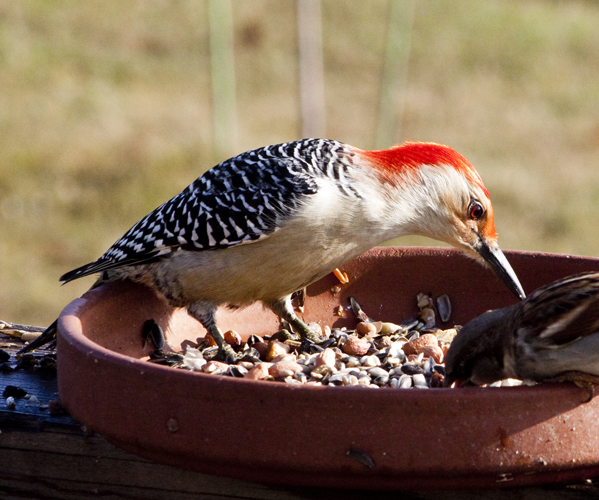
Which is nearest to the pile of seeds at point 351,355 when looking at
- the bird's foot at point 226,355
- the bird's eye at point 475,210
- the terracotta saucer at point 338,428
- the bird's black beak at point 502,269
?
the bird's foot at point 226,355

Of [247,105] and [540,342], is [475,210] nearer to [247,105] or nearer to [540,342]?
[540,342]

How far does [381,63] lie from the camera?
15.1m

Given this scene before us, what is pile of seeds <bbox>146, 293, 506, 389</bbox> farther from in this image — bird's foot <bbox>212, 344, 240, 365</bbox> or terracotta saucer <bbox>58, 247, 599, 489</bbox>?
terracotta saucer <bbox>58, 247, 599, 489</bbox>

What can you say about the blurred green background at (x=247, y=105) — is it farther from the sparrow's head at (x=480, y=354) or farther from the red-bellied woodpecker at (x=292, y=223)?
the sparrow's head at (x=480, y=354)

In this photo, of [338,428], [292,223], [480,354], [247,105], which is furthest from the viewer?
[247,105]

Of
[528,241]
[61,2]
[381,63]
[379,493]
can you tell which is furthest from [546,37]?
[379,493]

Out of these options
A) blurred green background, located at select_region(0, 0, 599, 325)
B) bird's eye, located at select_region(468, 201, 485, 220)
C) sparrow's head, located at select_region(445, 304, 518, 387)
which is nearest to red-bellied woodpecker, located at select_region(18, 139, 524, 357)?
bird's eye, located at select_region(468, 201, 485, 220)

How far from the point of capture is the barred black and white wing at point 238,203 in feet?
11.9

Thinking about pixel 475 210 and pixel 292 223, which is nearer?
pixel 292 223

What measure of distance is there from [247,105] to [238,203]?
1009 centimetres

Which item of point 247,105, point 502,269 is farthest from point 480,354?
point 247,105

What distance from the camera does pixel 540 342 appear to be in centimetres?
257

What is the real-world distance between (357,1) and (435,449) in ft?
51.4

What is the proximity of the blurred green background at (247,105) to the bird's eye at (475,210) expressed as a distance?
5.63 meters
